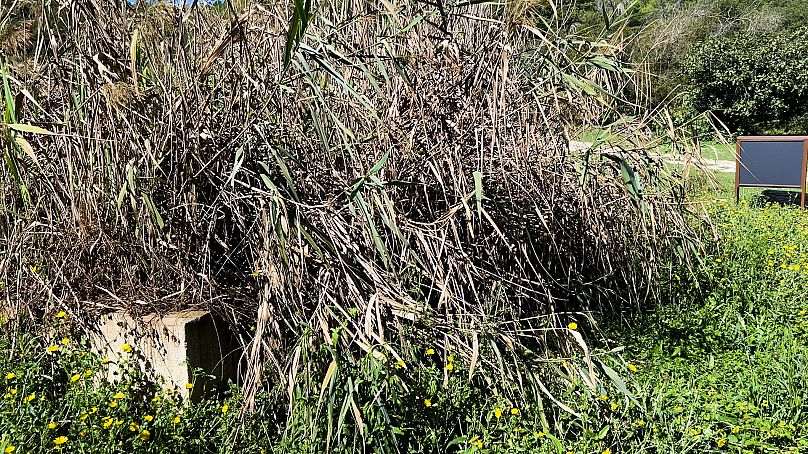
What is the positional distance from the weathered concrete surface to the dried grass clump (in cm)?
7

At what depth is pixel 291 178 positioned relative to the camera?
2521 millimetres

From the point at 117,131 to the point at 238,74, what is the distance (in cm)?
46

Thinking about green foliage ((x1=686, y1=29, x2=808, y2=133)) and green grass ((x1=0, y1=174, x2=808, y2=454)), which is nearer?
green grass ((x1=0, y1=174, x2=808, y2=454))

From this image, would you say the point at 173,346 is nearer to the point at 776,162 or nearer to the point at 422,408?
the point at 422,408

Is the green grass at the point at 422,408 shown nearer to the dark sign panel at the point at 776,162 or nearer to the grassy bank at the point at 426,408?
the grassy bank at the point at 426,408

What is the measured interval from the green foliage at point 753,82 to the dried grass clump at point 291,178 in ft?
46.1

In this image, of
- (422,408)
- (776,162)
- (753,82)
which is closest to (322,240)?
(422,408)

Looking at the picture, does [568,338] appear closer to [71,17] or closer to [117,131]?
[117,131]

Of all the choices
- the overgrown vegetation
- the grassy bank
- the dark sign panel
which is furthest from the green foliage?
the grassy bank

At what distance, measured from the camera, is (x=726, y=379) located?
2877mm

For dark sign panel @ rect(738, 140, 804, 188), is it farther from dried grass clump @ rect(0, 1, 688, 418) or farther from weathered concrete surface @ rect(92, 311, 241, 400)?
weathered concrete surface @ rect(92, 311, 241, 400)

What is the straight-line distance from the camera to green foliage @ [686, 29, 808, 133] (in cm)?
1579

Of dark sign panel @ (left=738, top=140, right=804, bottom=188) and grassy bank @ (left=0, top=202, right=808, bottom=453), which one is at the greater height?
dark sign panel @ (left=738, top=140, right=804, bottom=188)

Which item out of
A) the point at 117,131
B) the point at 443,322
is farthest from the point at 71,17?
the point at 443,322
